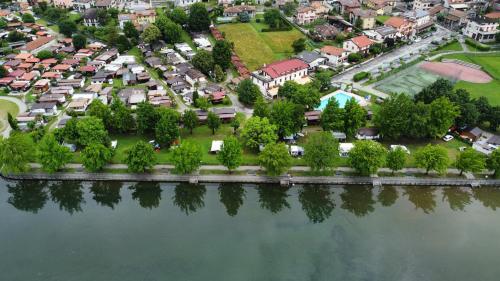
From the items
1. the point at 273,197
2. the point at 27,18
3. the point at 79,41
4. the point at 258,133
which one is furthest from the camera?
the point at 27,18

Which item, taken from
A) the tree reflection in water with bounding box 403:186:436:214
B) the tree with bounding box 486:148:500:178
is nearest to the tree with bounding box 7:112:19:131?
the tree reflection in water with bounding box 403:186:436:214

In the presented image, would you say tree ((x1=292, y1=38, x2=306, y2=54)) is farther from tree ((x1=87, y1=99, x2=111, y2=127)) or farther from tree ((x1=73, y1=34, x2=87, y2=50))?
tree ((x1=73, y1=34, x2=87, y2=50))

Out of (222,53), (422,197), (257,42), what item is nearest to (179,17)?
(257,42)

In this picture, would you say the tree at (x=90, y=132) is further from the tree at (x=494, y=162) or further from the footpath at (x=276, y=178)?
the tree at (x=494, y=162)

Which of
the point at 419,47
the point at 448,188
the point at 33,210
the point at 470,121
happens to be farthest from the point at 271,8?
the point at 33,210

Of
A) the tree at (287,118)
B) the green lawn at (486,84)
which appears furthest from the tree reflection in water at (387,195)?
the green lawn at (486,84)

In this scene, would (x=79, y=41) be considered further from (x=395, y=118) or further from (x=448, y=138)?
(x=448, y=138)
